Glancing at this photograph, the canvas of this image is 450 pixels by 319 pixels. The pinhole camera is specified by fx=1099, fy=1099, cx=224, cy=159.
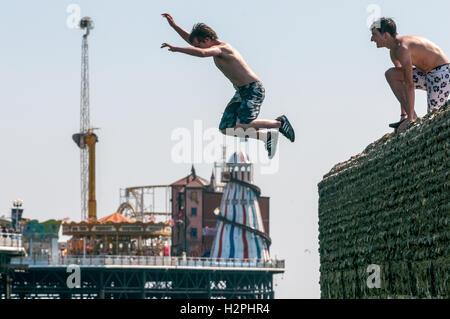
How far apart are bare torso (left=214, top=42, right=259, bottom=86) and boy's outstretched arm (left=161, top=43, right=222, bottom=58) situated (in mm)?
123

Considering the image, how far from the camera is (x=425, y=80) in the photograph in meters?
16.7

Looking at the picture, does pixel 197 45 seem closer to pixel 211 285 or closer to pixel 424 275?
pixel 424 275

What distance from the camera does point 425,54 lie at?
16203 millimetres

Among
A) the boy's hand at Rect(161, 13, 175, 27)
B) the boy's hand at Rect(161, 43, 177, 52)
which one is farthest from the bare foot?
the boy's hand at Rect(161, 43, 177, 52)

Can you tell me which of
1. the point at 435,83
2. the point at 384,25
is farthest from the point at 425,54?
the point at 384,25

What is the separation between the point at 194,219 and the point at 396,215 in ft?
406

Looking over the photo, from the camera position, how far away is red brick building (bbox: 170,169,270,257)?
140 meters

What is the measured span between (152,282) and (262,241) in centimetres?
2207

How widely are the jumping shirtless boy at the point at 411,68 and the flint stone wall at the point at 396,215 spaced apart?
1.64ft

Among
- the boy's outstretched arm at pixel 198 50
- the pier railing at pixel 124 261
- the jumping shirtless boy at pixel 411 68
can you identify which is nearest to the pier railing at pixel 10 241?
the pier railing at pixel 124 261

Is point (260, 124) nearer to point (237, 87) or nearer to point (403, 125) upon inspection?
point (237, 87)

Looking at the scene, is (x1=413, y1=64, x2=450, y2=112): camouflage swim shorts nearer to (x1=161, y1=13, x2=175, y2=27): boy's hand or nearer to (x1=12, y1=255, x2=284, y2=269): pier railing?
(x1=161, y1=13, x2=175, y2=27): boy's hand

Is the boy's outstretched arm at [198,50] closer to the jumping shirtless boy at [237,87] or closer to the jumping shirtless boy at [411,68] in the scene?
the jumping shirtless boy at [237,87]

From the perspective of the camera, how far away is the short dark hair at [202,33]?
13.4 metres
